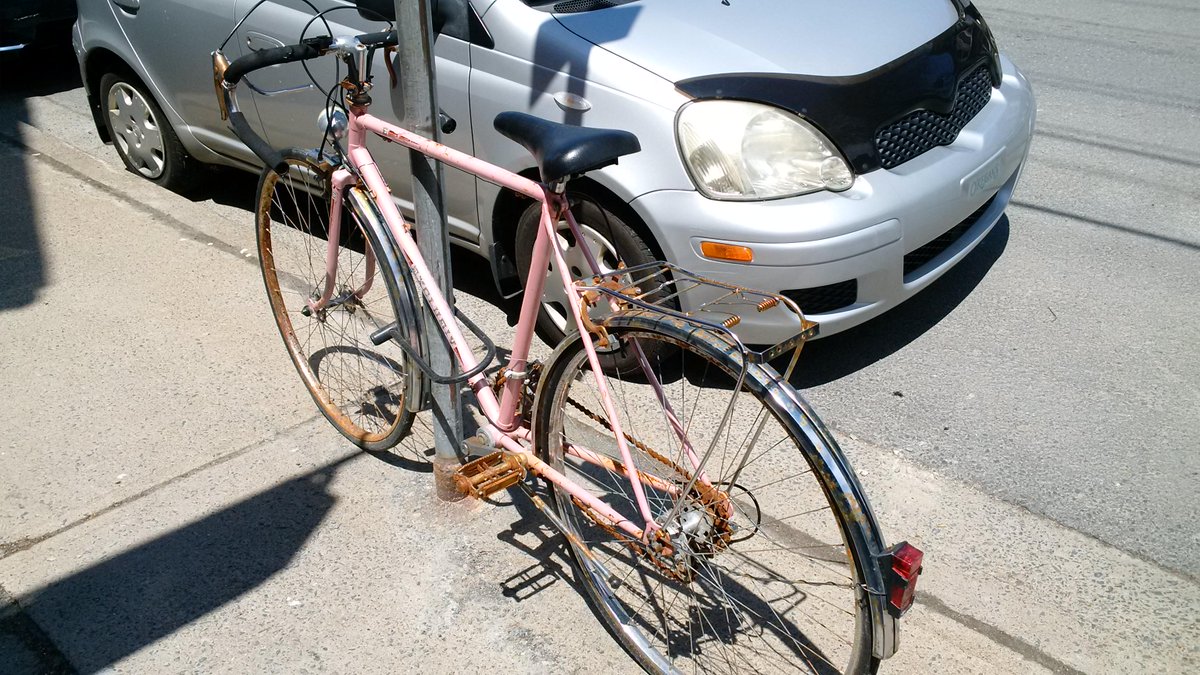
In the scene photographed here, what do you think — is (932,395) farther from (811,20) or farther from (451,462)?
(451,462)

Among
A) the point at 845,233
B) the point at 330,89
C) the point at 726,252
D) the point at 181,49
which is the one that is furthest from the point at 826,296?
the point at 181,49

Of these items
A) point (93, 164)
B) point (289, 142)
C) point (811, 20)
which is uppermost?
point (811, 20)

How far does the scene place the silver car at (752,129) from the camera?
11.5 feet

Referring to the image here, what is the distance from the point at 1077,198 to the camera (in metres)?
5.54

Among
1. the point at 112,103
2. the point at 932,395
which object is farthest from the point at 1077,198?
the point at 112,103

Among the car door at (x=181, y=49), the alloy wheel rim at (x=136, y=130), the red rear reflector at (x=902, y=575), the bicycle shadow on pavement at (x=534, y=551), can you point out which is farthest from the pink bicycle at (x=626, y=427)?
the alloy wheel rim at (x=136, y=130)

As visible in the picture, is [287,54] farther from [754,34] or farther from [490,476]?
[754,34]

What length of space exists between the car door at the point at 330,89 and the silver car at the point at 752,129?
0.01m

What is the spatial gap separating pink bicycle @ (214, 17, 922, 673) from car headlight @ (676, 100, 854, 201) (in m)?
0.38

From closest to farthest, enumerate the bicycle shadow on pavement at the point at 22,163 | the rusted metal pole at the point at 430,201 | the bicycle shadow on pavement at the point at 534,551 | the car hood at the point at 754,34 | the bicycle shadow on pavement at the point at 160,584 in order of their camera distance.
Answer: the rusted metal pole at the point at 430,201 → the bicycle shadow on pavement at the point at 160,584 → the bicycle shadow on pavement at the point at 534,551 → the car hood at the point at 754,34 → the bicycle shadow on pavement at the point at 22,163

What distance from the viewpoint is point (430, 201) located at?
2.91m

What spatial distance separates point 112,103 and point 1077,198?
17.2 ft

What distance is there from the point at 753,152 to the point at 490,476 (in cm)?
146

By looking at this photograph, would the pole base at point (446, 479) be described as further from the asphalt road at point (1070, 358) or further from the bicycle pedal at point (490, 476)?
the asphalt road at point (1070, 358)
